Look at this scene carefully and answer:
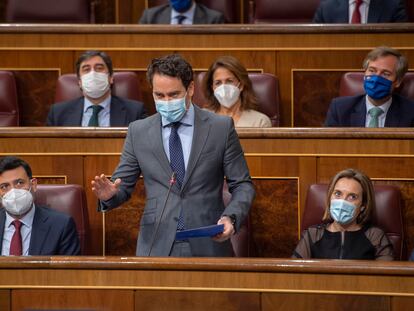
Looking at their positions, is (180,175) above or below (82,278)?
above

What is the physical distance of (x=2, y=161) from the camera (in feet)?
6.13

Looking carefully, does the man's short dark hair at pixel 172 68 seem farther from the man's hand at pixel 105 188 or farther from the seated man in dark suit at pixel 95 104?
the seated man in dark suit at pixel 95 104

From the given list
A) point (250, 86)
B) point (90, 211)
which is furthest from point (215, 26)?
point (90, 211)

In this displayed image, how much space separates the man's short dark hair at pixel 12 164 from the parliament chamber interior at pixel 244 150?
0.08 m

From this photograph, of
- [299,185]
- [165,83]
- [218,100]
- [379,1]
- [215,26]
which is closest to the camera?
[165,83]

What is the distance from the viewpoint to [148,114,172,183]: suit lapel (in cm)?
161

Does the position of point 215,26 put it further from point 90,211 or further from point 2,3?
point 2,3

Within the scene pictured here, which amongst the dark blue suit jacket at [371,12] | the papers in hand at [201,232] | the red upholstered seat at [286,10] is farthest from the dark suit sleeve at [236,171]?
the red upholstered seat at [286,10]

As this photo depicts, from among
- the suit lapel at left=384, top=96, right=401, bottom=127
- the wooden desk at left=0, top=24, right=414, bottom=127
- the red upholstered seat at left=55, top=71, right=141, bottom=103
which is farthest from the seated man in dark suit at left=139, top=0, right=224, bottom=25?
the suit lapel at left=384, top=96, right=401, bottom=127

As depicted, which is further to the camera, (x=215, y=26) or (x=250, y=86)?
(x=215, y=26)

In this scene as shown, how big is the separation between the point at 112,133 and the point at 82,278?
60cm

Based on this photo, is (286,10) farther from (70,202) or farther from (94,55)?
(70,202)

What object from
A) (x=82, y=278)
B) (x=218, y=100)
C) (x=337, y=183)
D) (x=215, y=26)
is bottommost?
(x=82, y=278)

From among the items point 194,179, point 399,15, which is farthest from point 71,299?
point 399,15
